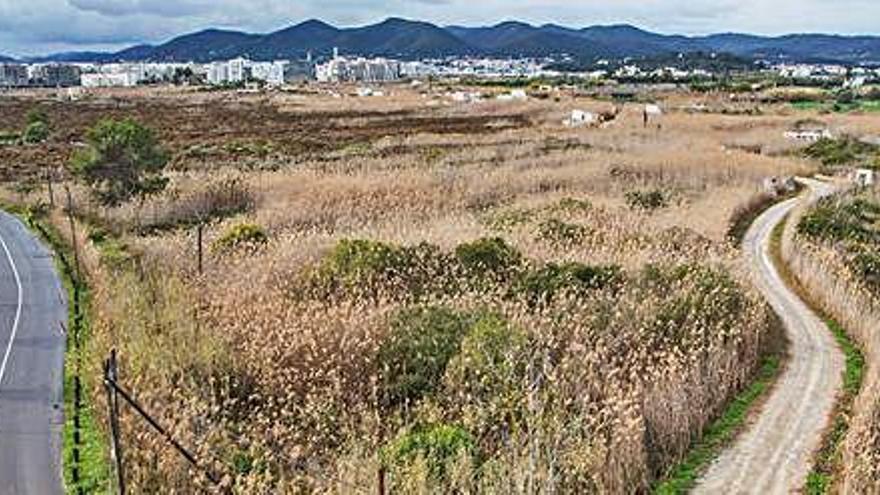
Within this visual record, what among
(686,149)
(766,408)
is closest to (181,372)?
(766,408)

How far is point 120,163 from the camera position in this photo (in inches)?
1515

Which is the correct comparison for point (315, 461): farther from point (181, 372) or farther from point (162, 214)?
point (162, 214)

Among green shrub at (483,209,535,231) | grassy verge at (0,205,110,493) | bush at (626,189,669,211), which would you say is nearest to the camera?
grassy verge at (0,205,110,493)

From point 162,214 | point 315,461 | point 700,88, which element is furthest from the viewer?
point 700,88

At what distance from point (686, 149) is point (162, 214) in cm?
2629

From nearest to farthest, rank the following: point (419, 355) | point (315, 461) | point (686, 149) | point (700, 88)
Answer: point (315, 461) < point (419, 355) < point (686, 149) < point (700, 88)

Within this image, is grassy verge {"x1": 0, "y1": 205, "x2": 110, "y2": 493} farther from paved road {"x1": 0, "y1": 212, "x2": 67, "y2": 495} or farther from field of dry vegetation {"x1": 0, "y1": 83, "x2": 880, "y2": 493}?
field of dry vegetation {"x1": 0, "y1": 83, "x2": 880, "y2": 493}

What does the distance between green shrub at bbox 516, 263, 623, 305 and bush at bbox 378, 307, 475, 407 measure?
286 centimetres

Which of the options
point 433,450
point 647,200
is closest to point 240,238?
point 647,200

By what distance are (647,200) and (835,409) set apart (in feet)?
63.9

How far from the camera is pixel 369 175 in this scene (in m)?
40.0

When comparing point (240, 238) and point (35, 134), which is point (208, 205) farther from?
point (35, 134)

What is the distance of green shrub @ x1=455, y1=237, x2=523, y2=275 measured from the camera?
881 inches

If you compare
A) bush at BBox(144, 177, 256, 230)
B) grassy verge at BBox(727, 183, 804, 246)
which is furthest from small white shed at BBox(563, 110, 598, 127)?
bush at BBox(144, 177, 256, 230)
